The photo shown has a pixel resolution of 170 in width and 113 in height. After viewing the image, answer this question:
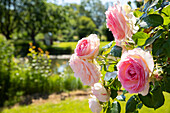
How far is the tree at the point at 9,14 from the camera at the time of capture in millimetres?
16406

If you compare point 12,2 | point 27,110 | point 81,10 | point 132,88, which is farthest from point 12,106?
point 81,10

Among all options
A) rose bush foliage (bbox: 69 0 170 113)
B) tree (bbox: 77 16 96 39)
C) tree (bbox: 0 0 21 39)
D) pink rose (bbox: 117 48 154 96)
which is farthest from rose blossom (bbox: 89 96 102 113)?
tree (bbox: 77 16 96 39)

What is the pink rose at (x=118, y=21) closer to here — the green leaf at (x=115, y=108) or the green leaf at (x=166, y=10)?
the green leaf at (x=166, y=10)

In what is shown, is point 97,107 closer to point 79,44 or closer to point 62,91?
point 79,44

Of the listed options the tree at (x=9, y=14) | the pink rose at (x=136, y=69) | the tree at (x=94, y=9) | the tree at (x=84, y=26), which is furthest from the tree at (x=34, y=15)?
the tree at (x=94, y=9)

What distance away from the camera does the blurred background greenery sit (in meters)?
3.99

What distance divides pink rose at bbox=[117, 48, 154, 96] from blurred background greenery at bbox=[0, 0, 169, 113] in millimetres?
372

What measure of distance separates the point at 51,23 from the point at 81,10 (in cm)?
1712

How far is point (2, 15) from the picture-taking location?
54.9 feet

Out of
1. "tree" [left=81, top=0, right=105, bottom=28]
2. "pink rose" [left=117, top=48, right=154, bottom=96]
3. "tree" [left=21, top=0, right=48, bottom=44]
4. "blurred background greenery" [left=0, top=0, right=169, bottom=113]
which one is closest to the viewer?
"pink rose" [left=117, top=48, right=154, bottom=96]

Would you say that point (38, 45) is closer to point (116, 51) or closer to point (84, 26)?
point (84, 26)

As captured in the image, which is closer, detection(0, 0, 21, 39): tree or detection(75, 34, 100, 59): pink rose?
detection(75, 34, 100, 59): pink rose

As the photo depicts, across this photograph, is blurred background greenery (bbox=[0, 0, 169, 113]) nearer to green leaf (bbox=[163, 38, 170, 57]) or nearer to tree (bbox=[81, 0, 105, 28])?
tree (bbox=[81, 0, 105, 28])

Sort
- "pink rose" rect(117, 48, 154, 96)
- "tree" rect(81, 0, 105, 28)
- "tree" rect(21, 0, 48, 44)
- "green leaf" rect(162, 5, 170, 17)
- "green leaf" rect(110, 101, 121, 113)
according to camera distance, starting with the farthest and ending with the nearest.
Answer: "tree" rect(81, 0, 105, 28) < "tree" rect(21, 0, 48, 44) < "green leaf" rect(110, 101, 121, 113) < "green leaf" rect(162, 5, 170, 17) < "pink rose" rect(117, 48, 154, 96)
